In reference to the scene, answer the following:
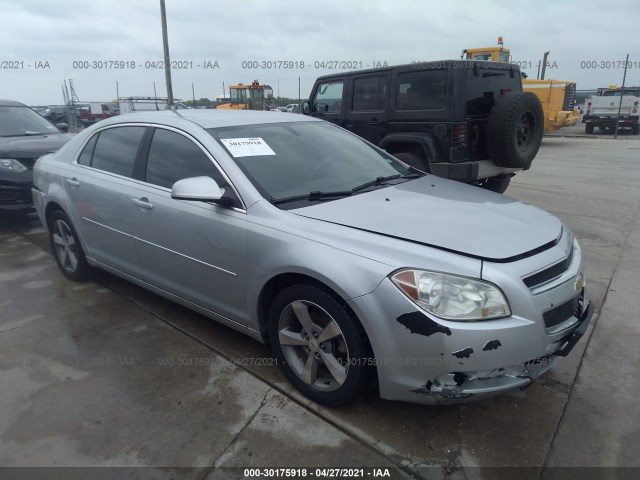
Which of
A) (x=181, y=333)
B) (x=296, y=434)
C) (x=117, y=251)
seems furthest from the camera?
(x=117, y=251)

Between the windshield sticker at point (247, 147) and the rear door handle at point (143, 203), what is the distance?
714 mm

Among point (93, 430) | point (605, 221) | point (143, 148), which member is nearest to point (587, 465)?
point (93, 430)

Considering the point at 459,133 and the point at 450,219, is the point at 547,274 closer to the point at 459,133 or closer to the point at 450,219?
the point at 450,219

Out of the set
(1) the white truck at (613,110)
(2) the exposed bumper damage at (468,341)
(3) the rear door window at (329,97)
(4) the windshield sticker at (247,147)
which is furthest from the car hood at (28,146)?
(1) the white truck at (613,110)

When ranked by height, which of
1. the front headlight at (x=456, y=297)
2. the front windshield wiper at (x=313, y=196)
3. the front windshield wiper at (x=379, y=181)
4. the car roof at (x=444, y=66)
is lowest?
the front headlight at (x=456, y=297)

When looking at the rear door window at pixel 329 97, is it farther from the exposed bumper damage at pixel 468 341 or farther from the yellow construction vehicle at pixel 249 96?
the yellow construction vehicle at pixel 249 96

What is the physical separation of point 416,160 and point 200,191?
162 inches

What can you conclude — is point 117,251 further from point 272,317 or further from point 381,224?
point 381,224

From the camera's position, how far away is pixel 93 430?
239 cm

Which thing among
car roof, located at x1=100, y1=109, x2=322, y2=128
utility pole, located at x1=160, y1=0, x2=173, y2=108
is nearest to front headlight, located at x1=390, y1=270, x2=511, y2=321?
car roof, located at x1=100, y1=109, x2=322, y2=128

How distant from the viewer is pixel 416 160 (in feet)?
20.2

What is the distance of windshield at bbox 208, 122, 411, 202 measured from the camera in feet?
9.35

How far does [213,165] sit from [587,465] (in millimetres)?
2535

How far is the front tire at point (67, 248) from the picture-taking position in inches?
164
